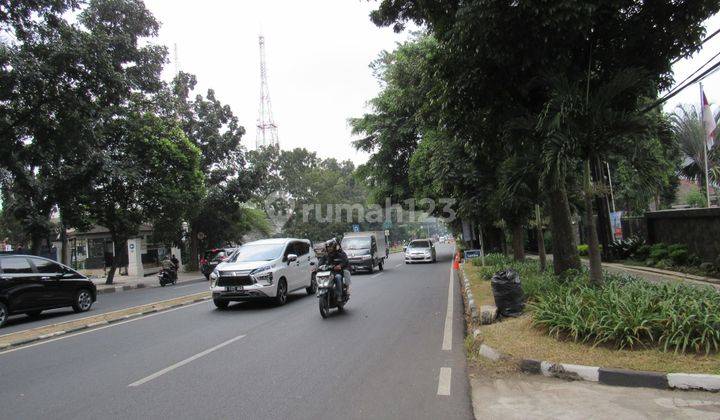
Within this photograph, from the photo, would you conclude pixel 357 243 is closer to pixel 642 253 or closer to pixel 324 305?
pixel 642 253

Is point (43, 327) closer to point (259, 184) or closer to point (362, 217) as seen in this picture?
point (259, 184)

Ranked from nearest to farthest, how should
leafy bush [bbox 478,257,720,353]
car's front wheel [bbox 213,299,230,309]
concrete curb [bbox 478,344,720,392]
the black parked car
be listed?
concrete curb [bbox 478,344,720,392] → leafy bush [bbox 478,257,720,353] → the black parked car → car's front wheel [bbox 213,299,230,309]

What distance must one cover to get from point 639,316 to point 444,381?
2654 millimetres

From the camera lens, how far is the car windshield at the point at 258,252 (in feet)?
41.5

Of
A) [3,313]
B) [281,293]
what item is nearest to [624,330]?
[281,293]

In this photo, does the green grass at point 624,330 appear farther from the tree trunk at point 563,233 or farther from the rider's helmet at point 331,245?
the rider's helmet at point 331,245

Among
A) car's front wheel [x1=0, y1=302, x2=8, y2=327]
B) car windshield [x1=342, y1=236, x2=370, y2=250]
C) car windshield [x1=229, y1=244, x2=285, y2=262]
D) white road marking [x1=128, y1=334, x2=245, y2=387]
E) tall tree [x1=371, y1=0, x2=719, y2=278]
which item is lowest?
white road marking [x1=128, y1=334, x2=245, y2=387]

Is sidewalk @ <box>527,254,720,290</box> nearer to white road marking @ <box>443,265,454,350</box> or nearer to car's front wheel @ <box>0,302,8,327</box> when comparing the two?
white road marking @ <box>443,265,454,350</box>

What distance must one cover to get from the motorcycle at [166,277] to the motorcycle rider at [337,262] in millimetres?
16019

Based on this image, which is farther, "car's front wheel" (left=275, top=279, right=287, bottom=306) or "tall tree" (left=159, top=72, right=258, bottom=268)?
"tall tree" (left=159, top=72, right=258, bottom=268)

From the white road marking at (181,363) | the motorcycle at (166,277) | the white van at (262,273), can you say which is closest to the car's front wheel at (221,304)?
the white van at (262,273)

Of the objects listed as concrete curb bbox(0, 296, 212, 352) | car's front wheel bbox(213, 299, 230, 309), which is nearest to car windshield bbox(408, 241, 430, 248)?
concrete curb bbox(0, 296, 212, 352)

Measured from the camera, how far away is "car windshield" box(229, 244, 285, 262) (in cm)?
1264

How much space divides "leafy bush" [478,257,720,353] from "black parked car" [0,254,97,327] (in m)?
11.6
